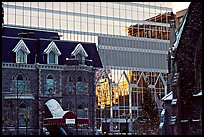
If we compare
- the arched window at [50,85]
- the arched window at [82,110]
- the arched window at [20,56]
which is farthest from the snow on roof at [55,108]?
the arched window at [20,56]

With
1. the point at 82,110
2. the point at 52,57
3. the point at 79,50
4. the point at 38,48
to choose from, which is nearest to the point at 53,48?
the point at 52,57

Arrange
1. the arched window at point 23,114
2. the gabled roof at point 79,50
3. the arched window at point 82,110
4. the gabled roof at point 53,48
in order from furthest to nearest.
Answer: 1. the gabled roof at point 79,50
2. the gabled roof at point 53,48
3. the arched window at point 82,110
4. the arched window at point 23,114

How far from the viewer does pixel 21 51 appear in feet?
169

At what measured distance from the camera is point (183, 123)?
94.2 ft

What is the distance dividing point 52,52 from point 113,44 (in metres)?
25.5

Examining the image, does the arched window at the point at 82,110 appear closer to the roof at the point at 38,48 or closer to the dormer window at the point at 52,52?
the roof at the point at 38,48

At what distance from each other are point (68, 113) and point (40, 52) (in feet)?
28.2

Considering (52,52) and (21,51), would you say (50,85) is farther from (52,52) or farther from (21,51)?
(21,51)

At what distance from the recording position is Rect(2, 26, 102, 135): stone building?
48656mm

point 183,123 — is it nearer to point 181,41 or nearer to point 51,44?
point 181,41

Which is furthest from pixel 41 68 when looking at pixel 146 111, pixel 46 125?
pixel 146 111

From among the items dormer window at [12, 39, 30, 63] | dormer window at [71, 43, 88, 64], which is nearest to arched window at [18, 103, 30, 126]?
dormer window at [12, 39, 30, 63]

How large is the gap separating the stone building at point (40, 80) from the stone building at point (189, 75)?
2182 centimetres

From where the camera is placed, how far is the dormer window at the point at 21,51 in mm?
51112
